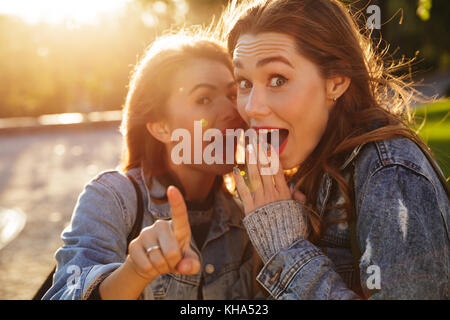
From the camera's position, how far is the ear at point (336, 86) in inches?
90.9

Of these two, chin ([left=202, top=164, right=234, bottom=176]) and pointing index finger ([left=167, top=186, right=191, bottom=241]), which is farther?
chin ([left=202, top=164, right=234, bottom=176])

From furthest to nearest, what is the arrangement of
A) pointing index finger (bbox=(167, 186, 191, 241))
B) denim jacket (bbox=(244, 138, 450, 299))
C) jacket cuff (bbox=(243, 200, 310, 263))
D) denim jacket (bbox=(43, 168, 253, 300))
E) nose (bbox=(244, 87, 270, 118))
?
nose (bbox=(244, 87, 270, 118)) < denim jacket (bbox=(43, 168, 253, 300)) < jacket cuff (bbox=(243, 200, 310, 263)) < denim jacket (bbox=(244, 138, 450, 299)) < pointing index finger (bbox=(167, 186, 191, 241))

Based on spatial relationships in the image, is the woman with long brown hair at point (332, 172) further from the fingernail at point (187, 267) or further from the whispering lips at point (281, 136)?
the fingernail at point (187, 267)

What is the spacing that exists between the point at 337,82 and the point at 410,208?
2.59 feet

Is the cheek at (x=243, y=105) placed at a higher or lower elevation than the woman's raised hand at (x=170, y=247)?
higher

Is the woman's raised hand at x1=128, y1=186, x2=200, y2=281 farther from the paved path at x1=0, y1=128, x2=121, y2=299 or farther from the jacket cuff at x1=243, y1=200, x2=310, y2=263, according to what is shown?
the paved path at x1=0, y1=128, x2=121, y2=299

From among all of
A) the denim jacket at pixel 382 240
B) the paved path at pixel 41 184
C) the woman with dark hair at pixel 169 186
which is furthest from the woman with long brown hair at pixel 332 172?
the paved path at pixel 41 184

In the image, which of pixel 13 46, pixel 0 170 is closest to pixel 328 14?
pixel 0 170

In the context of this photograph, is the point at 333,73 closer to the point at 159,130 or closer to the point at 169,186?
the point at 169,186

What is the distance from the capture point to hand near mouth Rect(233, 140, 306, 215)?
2137 mm

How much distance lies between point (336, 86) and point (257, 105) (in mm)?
398

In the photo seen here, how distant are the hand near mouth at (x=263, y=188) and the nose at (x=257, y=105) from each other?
0.15 m

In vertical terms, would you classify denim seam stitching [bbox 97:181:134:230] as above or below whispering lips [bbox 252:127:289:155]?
below

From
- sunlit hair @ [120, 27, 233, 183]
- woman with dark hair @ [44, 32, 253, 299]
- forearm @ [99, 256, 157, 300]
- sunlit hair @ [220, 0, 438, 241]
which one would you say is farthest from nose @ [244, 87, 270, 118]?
forearm @ [99, 256, 157, 300]
